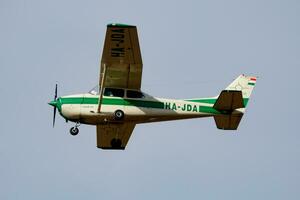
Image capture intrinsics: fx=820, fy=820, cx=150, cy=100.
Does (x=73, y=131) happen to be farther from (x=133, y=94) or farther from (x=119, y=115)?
(x=133, y=94)

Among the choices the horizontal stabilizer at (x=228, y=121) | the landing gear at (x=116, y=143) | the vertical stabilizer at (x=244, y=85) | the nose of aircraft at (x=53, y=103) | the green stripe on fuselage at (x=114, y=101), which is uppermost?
the vertical stabilizer at (x=244, y=85)

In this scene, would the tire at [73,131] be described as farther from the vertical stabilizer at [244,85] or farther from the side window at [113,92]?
the vertical stabilizer at [244,85]

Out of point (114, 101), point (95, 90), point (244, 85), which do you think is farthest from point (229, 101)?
point (95, 90)

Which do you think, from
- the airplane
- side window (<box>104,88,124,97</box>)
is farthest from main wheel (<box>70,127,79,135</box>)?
side window (<box>104,88,124,97</box>)

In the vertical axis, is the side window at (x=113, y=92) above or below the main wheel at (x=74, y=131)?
above

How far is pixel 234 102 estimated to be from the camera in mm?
27594

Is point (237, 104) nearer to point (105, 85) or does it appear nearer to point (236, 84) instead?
point (236, 84)

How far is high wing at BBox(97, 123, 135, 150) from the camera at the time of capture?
2969 cm

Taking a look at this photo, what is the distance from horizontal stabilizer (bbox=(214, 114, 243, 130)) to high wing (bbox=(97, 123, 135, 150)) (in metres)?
3.42

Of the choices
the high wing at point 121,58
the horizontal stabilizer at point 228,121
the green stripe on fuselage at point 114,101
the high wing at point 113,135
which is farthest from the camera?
the high wing at point 113,135

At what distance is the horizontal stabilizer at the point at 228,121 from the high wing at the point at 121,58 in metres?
3.00

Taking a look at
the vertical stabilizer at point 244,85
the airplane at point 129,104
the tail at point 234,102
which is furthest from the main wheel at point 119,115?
the vertical stabilizer at point 244,85

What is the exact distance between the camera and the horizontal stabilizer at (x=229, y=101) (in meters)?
27.3

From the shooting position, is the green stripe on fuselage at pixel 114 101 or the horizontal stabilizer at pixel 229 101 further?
the green stripe on fuselage at pixel 114 101
